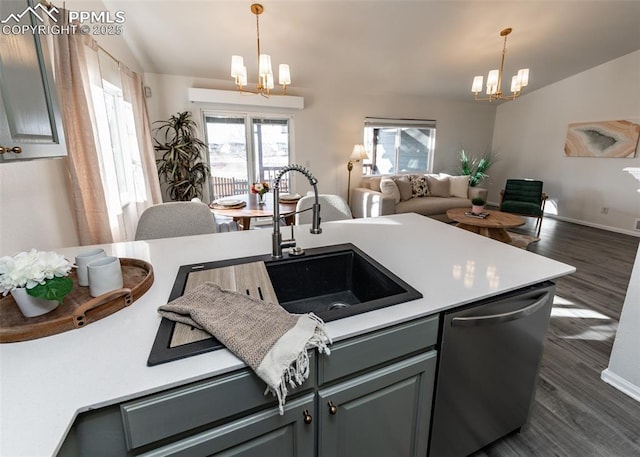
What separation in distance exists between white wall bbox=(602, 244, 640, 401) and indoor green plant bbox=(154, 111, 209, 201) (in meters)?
4.34

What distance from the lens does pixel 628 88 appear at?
4.50 meters

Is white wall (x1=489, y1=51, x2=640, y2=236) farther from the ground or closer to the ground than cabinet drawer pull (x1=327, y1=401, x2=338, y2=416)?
farther from the ground

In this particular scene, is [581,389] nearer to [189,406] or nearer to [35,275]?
[189,406]

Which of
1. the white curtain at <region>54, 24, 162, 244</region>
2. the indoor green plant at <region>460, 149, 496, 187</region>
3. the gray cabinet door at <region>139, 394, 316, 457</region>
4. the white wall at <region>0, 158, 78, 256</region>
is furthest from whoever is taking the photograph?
the indoor green plant at <region>460, 149, 496, 187</region>

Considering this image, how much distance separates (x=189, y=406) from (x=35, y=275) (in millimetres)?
513

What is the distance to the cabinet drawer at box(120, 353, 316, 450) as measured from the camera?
2.05 ft

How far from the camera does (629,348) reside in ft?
5.45

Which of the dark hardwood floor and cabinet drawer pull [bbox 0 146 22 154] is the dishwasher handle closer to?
the dark hardwood floor

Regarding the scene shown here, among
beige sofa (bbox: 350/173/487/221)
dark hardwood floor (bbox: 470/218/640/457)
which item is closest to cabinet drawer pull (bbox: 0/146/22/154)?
dark hardwood floor (bbox: 470/218/640/457)

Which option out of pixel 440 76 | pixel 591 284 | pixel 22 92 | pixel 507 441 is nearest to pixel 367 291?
pixel 507 441

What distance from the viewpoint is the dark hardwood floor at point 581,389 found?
4.59 ft

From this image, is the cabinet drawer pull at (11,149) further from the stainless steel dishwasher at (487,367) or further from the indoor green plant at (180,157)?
the indoor green plant at (180,157)

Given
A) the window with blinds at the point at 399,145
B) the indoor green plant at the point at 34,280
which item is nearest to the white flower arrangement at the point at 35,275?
the indoor green plant at the point at 34,280

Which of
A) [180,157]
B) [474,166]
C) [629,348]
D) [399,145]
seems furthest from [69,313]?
[474,166]
